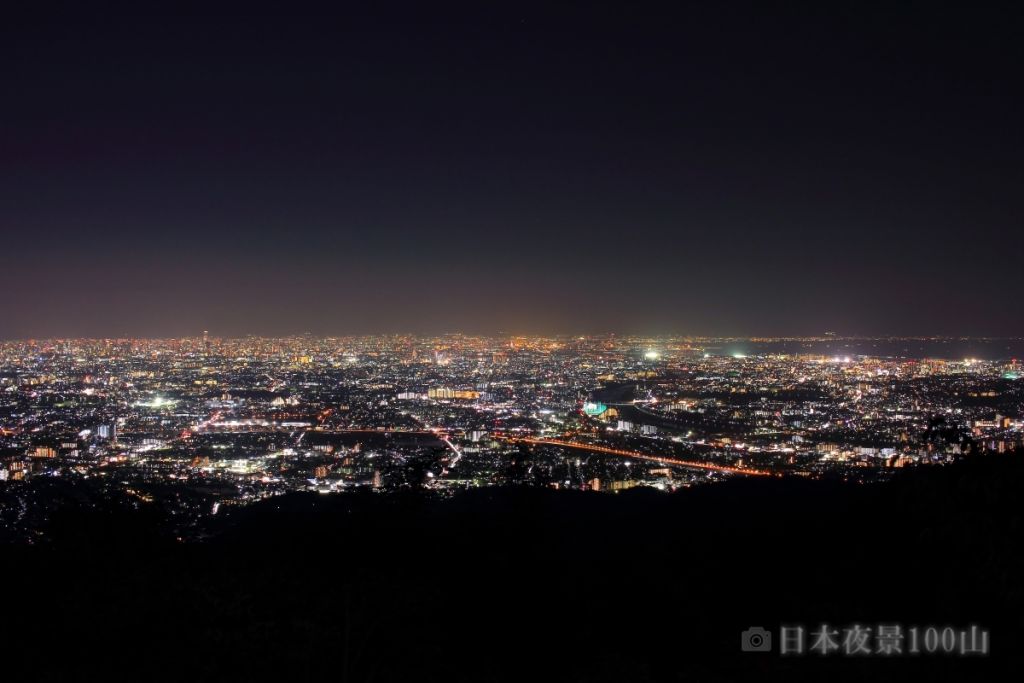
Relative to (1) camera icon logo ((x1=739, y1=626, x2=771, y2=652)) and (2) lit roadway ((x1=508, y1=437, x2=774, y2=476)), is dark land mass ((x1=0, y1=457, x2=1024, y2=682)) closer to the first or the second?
(1) camera icon logo ((x1=739, y1=626, x2=771, y2=652))

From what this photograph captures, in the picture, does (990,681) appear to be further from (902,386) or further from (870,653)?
(902,386)

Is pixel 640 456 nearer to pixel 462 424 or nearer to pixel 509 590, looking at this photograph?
pixel 462 424

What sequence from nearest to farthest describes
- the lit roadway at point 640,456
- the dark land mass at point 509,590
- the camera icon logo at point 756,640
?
the dark land mass at point 509,590
the camera icon logo at point 756,640
the lit roadway at point 640,456

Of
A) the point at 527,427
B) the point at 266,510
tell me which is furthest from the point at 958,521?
the point at 527,427

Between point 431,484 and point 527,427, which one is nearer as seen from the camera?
point 431,484

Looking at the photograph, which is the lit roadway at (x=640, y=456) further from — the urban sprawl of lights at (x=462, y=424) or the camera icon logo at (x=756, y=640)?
the camera icon logo at (x=756, y=640)

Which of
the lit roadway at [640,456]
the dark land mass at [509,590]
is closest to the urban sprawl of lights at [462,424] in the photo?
the lit roadway at [640,456]
